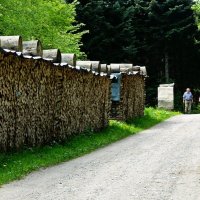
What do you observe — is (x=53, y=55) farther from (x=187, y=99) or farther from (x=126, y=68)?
(x=187, y=99)

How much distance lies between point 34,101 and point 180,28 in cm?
2703

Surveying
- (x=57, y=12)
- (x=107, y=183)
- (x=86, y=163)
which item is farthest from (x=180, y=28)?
(x=107, y=183)

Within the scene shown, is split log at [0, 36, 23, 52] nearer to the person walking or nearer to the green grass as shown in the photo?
the green grass

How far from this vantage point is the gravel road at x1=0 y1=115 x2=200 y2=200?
7953 millimetres

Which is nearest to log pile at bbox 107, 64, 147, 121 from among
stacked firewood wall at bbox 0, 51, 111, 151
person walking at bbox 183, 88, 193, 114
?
stacked firewood wall at bbox 0, 51, 111, 151

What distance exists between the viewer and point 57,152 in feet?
42.3

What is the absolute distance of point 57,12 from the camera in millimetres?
29531

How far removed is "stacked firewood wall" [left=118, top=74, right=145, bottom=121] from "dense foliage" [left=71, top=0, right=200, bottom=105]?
419 inches

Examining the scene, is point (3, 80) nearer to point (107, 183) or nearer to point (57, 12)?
point (107, 183)

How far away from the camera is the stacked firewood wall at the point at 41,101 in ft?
38.2

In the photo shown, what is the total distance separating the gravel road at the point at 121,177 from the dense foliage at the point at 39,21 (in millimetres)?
12282

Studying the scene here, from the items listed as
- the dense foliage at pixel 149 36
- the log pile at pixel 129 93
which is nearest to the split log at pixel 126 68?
the log pile at pixel 129 93

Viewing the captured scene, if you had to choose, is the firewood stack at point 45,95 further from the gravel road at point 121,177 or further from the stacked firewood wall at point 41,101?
the gravel road at point 121,177

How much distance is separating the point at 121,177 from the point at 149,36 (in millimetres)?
31829
